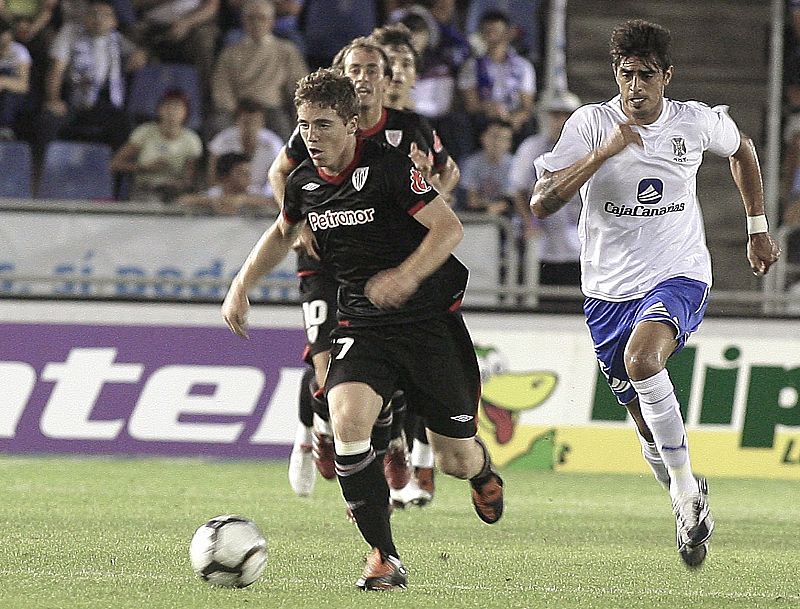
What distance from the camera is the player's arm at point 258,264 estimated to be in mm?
6246

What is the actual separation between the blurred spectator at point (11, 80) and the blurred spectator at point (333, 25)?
2.63 metres

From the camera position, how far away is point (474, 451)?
664 centimetres

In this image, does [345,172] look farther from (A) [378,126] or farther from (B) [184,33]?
(B) [184,33]

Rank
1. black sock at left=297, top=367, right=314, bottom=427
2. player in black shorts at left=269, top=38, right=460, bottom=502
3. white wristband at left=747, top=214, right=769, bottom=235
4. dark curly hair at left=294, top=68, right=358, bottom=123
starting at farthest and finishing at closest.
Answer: black sock at left=297, top=367, right=314, bottom=427 < player in black shorts at left=269, top=38, right=460, bottom=502 < white wristband at left=747, top=214, right=769, bottom=235 < dark curly hair at left=294, top=68, right=358, bottom=123

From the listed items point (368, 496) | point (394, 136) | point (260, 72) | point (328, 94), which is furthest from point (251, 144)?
point (368, 496)

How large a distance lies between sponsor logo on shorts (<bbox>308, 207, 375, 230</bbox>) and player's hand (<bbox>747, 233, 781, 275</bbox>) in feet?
6.67

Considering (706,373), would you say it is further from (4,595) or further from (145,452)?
(4,595)

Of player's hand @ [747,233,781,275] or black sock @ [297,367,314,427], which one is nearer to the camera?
player's hand @ [747,233,781,275]

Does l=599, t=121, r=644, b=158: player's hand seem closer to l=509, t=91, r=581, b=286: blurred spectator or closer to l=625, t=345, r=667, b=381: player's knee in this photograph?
l=625, t=345, r=667, b=381: player's knee

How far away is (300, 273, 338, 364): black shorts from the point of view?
8234mm

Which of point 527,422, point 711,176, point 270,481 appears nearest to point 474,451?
point 270,481

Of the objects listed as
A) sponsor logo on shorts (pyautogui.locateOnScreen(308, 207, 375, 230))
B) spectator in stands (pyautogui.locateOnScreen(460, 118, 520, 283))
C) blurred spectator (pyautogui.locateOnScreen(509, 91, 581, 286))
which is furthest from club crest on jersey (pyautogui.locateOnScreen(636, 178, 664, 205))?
spectator in stands (pyautogui.locateOnScreen(460, 118, 520, 283))

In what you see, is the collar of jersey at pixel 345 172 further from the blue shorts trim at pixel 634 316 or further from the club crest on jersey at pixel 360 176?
the blue shorts trim at pixel 634 316

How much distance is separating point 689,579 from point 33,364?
6970 mm
